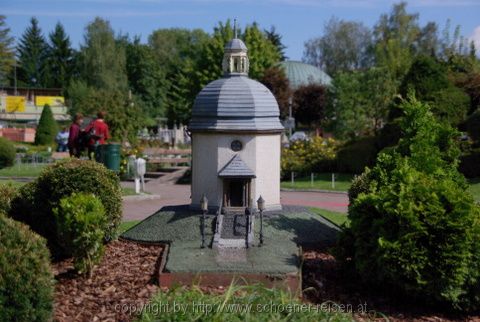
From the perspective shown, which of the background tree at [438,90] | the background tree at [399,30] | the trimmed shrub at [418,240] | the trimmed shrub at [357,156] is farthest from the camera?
the background tree at [399,30]

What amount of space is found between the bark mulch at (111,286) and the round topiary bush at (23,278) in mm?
784

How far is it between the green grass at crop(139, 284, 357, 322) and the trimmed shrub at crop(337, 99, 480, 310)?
1.16m

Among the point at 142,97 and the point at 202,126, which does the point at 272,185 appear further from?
the point at 142,97

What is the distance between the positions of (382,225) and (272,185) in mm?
4065

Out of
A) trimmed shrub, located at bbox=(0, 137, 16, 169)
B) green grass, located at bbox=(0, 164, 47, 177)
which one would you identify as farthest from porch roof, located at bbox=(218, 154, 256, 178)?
trimmed shrub, located at bbox=(0, 137, 16, 169)

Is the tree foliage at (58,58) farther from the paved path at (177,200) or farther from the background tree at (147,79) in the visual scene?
the paved path at (177,200)

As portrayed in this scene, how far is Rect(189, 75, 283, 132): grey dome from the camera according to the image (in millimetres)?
13320

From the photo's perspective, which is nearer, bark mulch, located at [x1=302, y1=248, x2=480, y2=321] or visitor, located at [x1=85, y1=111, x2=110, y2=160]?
bark mulch, located at [x1=302, y1=248, x2=480, y2=321]

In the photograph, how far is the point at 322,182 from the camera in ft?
90.5

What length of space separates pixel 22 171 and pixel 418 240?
73.6 ft

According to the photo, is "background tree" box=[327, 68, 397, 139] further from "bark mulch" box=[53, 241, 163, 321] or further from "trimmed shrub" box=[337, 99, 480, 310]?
"trimmed shrub" box=[337, 99, 480, 310]

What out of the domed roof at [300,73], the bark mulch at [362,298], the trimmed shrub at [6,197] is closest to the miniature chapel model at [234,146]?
the bark mulch at [362,298]

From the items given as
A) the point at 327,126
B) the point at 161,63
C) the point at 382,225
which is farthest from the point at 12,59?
the point at 382,225

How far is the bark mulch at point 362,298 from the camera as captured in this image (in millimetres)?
9570
